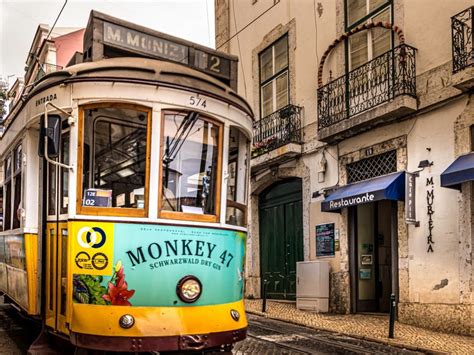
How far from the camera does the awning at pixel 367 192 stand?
1069 centimetres

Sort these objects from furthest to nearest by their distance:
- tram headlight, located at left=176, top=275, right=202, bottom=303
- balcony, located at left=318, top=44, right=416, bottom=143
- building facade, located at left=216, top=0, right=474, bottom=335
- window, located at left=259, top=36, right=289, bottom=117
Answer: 1. window, located at left=259, top=36, right=289, bottom=117
2. balcony, located at left=318, top=44, right=416, bottom=143
3. building facade, located at left=216, top=0, right=474, bottom=335
4. tram headlight, located at left=176, top=275, right=202, bottom=303

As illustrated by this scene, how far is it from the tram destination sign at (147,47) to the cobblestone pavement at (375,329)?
4.94 metres

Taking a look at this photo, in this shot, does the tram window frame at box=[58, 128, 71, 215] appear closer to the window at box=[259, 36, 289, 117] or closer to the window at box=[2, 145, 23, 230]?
the window at box=[2, 145, 23, 230]

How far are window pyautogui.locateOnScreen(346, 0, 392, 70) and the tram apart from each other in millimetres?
7321

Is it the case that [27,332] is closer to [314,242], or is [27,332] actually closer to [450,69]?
[314,242]

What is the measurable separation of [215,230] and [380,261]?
28.9ft

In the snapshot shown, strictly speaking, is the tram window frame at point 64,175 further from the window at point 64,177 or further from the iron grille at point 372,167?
the iron grille at point 372,167

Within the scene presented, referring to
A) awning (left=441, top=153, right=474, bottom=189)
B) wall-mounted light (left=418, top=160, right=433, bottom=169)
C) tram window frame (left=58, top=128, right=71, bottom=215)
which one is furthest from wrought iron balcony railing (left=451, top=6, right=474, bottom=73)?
tram window frame (left=58, top=128, right=71, bottom=215)

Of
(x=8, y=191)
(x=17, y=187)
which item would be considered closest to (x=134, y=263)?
(x=17, y=187)

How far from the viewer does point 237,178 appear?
579 cm

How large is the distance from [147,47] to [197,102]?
1.16 metres

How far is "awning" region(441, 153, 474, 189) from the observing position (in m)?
8.93

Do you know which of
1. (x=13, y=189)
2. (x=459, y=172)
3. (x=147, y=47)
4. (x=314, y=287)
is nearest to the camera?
(x=147, y=47)

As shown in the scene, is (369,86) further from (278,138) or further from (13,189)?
(13,189)
